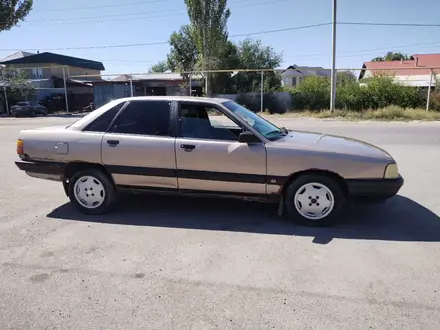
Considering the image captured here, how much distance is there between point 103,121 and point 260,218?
7.96ft

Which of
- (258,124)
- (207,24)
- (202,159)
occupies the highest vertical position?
(207,24)

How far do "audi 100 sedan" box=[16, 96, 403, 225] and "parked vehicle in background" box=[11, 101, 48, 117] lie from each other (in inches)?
1087

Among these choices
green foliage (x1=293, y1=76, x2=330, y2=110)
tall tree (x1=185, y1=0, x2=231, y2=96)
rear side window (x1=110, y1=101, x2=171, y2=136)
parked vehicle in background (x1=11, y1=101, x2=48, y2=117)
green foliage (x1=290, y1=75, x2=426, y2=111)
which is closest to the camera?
rear side window (x1=110, y1=101, x2=171, y2=136)

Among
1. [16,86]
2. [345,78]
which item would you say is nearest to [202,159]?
[345,78]

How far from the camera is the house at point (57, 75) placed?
3628 cm

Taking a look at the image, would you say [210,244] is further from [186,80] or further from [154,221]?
[186,80]

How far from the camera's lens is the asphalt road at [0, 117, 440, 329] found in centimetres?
279

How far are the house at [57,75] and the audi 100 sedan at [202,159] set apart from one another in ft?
90.6

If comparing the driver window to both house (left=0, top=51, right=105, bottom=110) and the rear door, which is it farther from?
house (left=0, top=51, right=105, bottom=110)

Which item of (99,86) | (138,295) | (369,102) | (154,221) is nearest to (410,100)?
(369,102)

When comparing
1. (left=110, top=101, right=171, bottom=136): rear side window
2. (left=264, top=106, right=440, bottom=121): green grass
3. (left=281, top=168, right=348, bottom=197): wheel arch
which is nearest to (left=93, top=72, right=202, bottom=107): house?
(left=264, top=106, right=440, bottom=121): green grass

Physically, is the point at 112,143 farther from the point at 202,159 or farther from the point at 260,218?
the point at 260,218

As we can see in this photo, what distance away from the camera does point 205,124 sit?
15.9ft

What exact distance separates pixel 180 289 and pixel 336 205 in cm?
218
